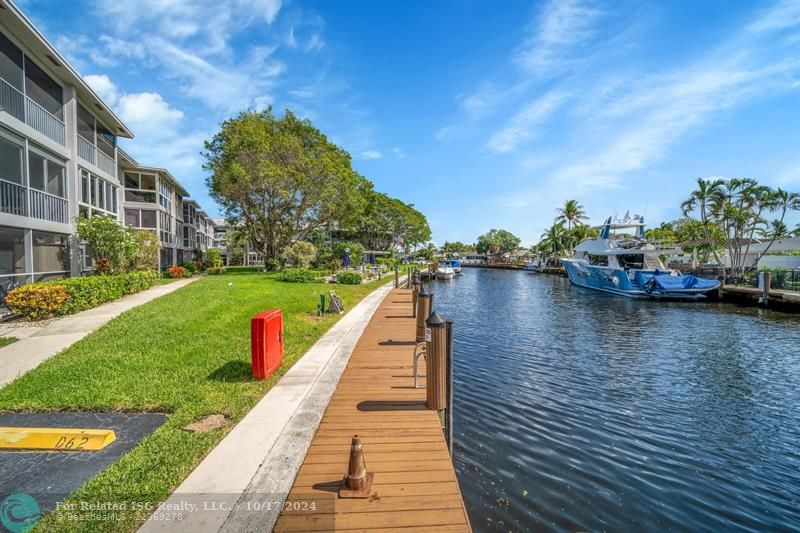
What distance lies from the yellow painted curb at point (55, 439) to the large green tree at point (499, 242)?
124366mm

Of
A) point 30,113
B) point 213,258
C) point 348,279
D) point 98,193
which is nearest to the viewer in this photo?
point 30,113

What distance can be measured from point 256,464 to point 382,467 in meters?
1.43

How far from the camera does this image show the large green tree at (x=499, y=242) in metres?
→ 125

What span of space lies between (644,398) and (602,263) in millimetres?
30904

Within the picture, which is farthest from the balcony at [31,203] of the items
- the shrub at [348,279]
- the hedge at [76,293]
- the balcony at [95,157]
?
the shrub at [348,279]

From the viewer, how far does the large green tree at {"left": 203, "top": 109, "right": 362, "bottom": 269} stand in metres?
31.3

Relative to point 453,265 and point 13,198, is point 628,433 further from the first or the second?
point 453,265

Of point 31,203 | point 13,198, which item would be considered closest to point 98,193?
point 31,203

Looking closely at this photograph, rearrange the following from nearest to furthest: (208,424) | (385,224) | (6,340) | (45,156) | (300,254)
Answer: (208,424), (6,340), (45,156), (300,254), (385,224)

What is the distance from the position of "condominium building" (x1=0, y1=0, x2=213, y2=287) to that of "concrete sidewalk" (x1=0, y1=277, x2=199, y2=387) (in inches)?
106

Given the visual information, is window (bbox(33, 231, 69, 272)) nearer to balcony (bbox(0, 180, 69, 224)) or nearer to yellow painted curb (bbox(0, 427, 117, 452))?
balcony (bbox(0, 180, 69, 224))

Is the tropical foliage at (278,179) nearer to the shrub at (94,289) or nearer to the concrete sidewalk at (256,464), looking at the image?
the shrub at (94,289)

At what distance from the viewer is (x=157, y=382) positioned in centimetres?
691

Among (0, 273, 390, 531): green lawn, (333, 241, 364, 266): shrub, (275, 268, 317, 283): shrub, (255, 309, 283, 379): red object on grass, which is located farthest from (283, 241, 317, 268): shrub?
(255, 309, 283, 379): red object on grass
